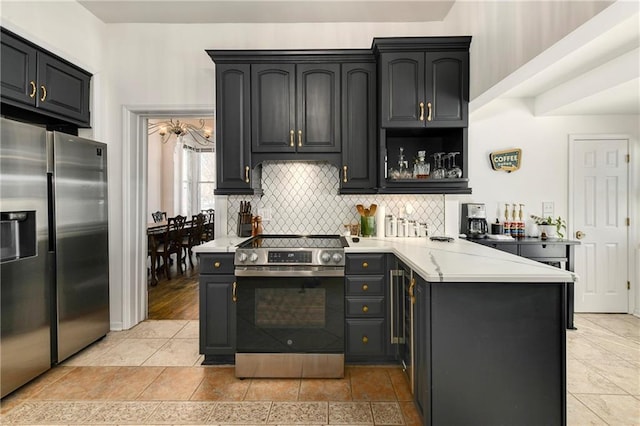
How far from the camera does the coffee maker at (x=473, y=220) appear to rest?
4078 millimetres

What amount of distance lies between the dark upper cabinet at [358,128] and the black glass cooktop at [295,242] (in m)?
0.46

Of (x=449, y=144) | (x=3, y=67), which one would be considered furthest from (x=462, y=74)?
(x=3, y=67)

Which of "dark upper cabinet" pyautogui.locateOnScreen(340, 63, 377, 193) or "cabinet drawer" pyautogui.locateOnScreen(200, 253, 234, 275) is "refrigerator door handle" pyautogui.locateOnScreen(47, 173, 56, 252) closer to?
"cabinet drawer" pyautogui.locateOnScreen(200, 253, 234, 275)

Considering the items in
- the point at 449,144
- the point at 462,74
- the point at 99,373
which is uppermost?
the point at 462,74

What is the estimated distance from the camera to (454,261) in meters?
2.13

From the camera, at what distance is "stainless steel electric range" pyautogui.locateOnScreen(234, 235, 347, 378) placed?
2566mm

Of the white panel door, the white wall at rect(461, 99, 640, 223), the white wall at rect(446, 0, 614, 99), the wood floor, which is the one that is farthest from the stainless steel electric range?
the white panel door

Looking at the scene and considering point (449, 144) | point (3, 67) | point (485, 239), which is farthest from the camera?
point (485, 239)

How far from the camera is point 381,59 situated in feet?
9.84

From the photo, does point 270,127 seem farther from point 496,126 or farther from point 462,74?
point 496,126

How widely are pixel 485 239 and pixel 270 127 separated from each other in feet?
8.18

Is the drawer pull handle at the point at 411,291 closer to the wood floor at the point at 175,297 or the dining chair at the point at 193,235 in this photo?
the wood floor at the point at 175,297

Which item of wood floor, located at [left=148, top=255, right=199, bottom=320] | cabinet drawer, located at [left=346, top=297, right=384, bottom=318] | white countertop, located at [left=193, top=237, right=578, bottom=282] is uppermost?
white countertop, located at [left=193, top=237, right=578, bottom=282]

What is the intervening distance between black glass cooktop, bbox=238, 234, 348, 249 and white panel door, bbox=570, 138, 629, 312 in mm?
3067
